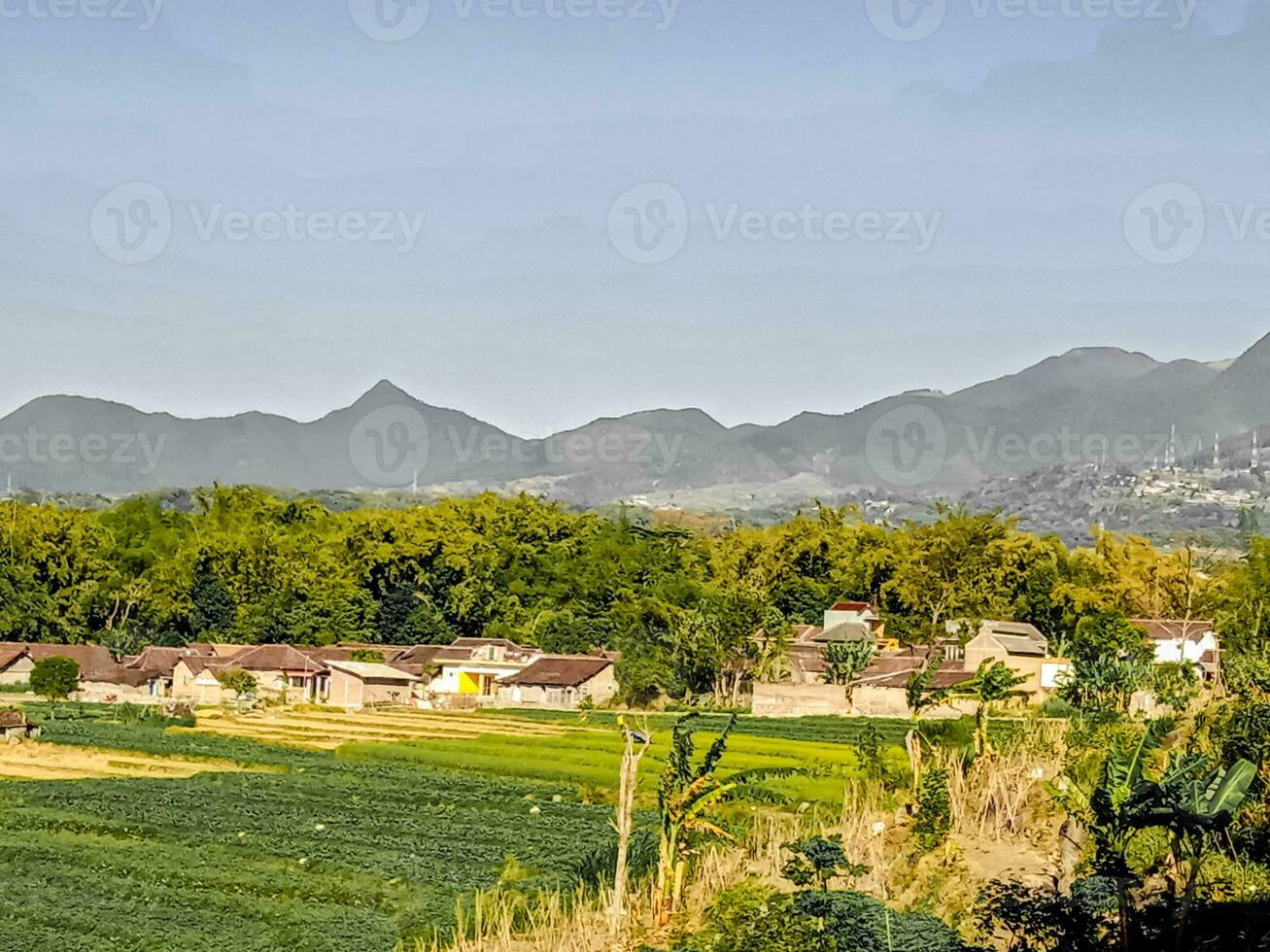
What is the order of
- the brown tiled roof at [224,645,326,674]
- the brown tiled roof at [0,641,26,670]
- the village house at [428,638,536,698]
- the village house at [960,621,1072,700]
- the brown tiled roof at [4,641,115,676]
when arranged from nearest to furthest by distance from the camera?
the village house at [960,621,1072,700], the brown tiled roof at [224,645,326,674], the brown tiled roof at [0,641,26,670], the brown tiled roof at [4,641,115,676], the village house at [428,638,536,698]

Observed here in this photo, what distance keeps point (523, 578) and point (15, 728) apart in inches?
1561

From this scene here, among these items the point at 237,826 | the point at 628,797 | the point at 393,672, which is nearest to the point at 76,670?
the point at 393,672

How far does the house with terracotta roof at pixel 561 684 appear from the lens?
61.8m

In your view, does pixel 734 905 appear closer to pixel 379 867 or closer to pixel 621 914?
pixel 621 914

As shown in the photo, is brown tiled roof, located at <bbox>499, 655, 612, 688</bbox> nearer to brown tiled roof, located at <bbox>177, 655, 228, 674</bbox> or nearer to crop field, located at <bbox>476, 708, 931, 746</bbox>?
crop field, located at <bbox>476, 708, 931, 746</bbox>

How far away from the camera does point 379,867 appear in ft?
75.9

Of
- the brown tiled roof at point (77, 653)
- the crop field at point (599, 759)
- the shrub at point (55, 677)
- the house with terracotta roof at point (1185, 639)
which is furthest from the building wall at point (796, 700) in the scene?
the brown tiled roof at point (77, 653)

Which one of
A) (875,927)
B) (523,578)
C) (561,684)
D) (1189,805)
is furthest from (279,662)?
(1189,805)

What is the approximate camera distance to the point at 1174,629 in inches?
2438

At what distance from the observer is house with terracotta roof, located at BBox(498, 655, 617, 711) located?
61812 mm

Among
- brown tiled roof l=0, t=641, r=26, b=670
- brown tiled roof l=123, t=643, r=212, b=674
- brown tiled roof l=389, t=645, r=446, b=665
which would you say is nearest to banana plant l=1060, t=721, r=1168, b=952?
brown tiled roof l=123, t=643, r=212, b=674

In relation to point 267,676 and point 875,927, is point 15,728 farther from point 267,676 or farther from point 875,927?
point 875,927

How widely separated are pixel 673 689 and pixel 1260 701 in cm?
4289

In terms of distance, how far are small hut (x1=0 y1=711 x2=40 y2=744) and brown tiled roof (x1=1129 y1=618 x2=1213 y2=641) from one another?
38737 mm
